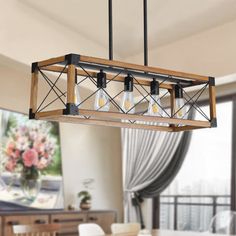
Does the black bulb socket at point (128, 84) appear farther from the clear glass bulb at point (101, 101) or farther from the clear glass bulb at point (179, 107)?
the clear glass bulb at point (179, 107)

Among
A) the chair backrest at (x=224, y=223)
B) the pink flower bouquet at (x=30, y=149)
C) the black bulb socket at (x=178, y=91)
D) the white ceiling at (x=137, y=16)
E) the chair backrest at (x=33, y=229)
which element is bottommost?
the chair backrest at (x=224, y=223)

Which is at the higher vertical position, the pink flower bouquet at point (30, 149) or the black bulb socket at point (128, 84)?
the black bulb socket at point (128, 84)

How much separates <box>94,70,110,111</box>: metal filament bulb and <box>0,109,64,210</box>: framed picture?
2768 millimetres

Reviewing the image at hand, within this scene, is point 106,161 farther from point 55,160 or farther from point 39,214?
point 39,214

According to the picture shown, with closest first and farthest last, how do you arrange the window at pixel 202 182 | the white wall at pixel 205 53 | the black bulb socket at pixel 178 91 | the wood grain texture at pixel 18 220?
the black bulb socket at pixel 178 91
the white wall at pixel 205 53
the wood grain texture at pixel 18 220
the window at pixel 202 182

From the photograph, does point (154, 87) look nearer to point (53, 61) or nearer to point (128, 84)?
point (128, 84)

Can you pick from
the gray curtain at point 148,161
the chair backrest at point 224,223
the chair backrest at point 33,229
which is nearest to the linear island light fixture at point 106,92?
the chair backrest at point 33,229

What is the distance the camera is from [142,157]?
6145 millimetres

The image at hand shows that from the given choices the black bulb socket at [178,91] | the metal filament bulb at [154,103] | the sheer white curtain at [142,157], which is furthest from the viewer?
the sheer white curtain at [142,157]

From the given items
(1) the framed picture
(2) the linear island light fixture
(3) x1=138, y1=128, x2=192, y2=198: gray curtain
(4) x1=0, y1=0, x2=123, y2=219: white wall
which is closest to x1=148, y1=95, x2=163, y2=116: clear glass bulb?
(2) the linear island light fixture

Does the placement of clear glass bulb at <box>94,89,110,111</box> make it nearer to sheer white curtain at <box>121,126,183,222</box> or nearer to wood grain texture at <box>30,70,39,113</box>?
wood grain texture at <box>30,70,39,113</box>

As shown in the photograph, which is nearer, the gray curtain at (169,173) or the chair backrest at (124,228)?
the chair backrest at (124,228)

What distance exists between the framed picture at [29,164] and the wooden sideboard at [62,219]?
0.57 feet

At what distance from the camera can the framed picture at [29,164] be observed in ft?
16.2
